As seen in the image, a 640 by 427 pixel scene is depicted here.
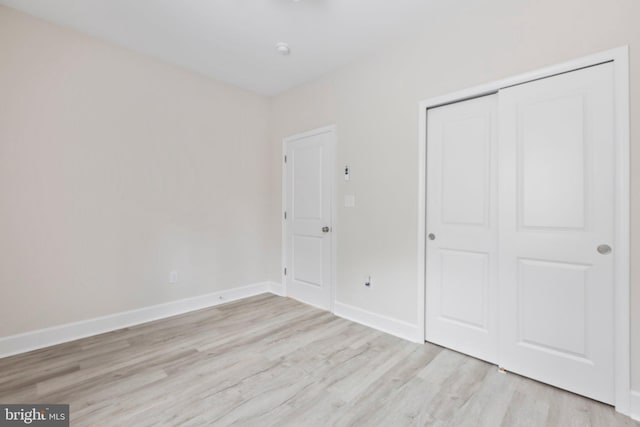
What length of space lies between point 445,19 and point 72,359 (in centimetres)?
405

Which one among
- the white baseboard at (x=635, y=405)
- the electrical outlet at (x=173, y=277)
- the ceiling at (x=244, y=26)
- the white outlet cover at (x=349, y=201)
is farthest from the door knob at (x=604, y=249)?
the electrical outlet at (x=173, y=277)

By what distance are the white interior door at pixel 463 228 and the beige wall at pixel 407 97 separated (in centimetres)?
16

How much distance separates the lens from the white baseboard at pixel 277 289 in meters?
3.91

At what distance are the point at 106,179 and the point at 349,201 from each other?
2417 mm

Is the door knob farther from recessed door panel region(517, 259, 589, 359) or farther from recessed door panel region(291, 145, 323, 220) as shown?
recessed door panel region(291, 145, 323, 220)

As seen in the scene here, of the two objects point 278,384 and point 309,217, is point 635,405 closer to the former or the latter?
point 278,384

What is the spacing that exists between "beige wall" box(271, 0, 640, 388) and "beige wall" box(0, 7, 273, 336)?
1.29 m

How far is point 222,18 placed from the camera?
2.39 meters

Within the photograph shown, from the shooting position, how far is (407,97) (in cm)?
262

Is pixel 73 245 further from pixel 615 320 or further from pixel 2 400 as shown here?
pixel 615 320

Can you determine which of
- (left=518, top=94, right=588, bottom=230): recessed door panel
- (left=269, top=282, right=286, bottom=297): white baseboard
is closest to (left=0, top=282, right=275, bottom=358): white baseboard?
(left=269, top=282, right=286, bottom=297): white baseboard

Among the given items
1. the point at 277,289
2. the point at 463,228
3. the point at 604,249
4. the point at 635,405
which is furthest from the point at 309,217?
the point at 635,405

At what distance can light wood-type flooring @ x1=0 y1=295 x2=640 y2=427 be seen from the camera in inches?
63.7

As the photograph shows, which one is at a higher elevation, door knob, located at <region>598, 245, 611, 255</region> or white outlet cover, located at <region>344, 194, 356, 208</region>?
white outlet cover, located at <region>344, 194, 356, 208</region>
